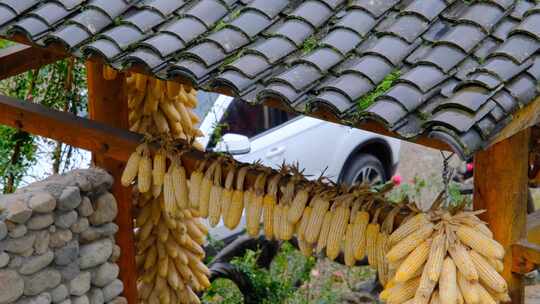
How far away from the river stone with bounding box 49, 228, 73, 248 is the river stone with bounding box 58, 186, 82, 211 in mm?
109

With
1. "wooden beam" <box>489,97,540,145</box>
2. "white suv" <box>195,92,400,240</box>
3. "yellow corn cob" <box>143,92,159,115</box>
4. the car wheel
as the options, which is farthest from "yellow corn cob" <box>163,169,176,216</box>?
the car wheel

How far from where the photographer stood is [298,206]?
3.92 meters

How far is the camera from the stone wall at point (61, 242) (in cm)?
422

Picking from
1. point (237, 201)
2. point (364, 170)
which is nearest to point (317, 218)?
point (237, 201)

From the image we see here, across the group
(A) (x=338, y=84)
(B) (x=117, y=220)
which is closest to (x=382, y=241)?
(A) (x=338, y=84)

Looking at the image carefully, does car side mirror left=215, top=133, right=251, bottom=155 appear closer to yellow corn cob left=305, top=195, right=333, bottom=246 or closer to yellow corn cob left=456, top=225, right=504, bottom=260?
yellow corn cob left=305, top=195, right=333, bottom=246

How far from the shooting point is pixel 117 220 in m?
5.00

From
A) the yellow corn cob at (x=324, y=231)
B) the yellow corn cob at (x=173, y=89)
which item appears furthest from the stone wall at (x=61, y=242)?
the yellow corn cob at (x=324, y=231)

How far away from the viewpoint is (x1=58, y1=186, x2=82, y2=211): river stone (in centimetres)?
439

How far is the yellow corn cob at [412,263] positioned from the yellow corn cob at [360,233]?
44 cm

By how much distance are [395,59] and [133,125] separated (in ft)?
7.62

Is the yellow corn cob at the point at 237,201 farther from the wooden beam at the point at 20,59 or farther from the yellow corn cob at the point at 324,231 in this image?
the wooden beam at the point at 20,59

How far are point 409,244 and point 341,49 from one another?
0.74m

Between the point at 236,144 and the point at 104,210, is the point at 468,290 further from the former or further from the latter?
the point at 236,144
